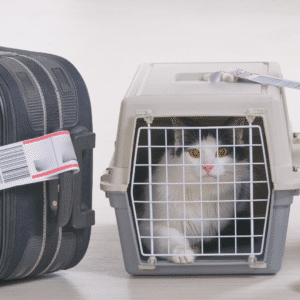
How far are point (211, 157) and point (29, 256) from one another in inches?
18.4

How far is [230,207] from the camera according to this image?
138 centimetres

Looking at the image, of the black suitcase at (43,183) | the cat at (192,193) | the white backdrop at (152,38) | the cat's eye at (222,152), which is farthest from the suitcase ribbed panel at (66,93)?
the white backdrop at (152,38)

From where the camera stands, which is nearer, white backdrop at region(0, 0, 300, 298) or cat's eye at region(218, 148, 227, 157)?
cat's eye at region(218, 148, 227, 157)

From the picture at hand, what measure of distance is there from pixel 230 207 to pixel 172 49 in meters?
2.48

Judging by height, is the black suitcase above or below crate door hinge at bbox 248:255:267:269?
above

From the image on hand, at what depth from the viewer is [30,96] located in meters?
1.20

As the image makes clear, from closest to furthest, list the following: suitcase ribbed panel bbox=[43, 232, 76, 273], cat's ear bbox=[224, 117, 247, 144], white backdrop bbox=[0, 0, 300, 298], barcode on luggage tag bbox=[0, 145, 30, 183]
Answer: barcode on luggage tag bbox=[0, 145, 30, 183] < suitcase ribbed panel bbox=[43, 232, 76, 273] < cat's ear bbox=[224, 117, 247, 144] < white backdrop bbox=[0, 0, 300, 298]

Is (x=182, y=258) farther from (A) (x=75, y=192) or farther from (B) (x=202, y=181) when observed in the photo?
(A) (x=75, y=192)

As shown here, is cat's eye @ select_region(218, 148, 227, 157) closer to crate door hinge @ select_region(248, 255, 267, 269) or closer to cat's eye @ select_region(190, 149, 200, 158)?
cat's eye @ select_region(190, 149, 200, 158)

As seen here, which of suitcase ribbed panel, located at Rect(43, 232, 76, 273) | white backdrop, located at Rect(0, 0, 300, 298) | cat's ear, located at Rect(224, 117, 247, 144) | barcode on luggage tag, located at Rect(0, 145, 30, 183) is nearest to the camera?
barcode on luggage tag, located at Rect(0, 145, 30, 183)

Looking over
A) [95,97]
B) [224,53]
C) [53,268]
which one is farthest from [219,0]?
[53,268]

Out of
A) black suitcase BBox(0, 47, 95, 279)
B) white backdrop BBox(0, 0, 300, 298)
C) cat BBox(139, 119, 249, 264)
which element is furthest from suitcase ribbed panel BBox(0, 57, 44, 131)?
white backdrop BBox(0, 0, 300, 298)

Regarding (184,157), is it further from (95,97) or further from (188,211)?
(95,97)

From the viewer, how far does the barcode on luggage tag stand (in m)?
1.17
